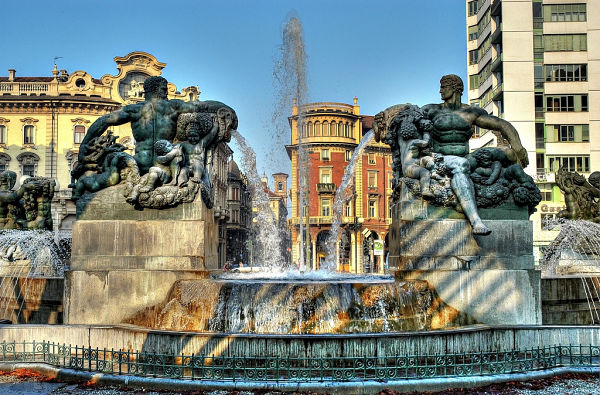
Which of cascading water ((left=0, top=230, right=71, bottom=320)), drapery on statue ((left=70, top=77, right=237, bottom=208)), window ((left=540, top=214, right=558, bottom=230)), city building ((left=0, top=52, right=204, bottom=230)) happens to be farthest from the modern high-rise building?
drapery on statue ((left=70, top=77, right=237, bottom=208))

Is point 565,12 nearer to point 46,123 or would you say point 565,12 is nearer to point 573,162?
point 573,162

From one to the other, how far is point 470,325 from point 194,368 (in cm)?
490

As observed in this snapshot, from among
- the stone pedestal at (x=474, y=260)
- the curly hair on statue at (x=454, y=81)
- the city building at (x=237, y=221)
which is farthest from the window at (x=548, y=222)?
the city building at (x=237, y=221)

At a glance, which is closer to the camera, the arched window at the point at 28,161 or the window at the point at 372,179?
the arched window at the point at 28,161

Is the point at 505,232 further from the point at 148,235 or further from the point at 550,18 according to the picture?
the point at 550,18

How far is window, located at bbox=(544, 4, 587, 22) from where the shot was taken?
53531mm

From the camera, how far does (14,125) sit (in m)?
67.1

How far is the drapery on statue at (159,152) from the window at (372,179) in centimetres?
7388

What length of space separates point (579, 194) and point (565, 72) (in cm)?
3846

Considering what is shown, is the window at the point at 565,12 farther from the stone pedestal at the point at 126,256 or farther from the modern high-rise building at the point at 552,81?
the stone pedestal at the point at 126,256

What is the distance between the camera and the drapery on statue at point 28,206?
17.6m

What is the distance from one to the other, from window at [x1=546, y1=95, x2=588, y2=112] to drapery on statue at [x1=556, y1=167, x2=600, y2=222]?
3703 cm

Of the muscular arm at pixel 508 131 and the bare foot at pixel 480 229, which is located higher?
the muscular arm at pixel 508 131

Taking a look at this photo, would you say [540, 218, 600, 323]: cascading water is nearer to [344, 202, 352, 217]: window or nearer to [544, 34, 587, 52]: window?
[544, 34, 587, 52]: window
